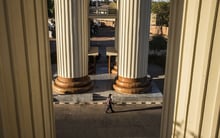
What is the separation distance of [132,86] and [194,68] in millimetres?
13258

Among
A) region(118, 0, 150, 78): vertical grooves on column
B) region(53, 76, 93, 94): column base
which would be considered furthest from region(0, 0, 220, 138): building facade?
region(53, 76, 93, 94): column base

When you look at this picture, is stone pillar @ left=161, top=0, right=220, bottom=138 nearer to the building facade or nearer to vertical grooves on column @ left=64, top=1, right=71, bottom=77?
the building facade

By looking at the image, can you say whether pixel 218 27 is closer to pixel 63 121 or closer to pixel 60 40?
pixel 63 121

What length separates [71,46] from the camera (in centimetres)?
1538

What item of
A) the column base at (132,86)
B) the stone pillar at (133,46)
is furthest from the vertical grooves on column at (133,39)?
the column base at (132,86)

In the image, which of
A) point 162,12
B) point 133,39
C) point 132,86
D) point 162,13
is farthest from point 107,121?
point 162,13

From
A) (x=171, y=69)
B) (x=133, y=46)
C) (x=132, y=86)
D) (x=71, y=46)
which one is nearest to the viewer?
(x=171, y=69)

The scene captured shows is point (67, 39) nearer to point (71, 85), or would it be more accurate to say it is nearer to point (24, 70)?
point (71, 85)

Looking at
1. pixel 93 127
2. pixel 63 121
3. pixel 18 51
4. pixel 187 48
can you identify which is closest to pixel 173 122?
pixel 187 48

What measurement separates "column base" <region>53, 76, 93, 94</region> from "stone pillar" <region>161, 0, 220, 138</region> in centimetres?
1263

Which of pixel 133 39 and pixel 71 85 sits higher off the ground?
pixel 133 39

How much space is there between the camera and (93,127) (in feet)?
41.3

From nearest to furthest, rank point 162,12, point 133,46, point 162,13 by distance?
point 133,46
point 162,12
point 162,13

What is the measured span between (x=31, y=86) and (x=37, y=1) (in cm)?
102
